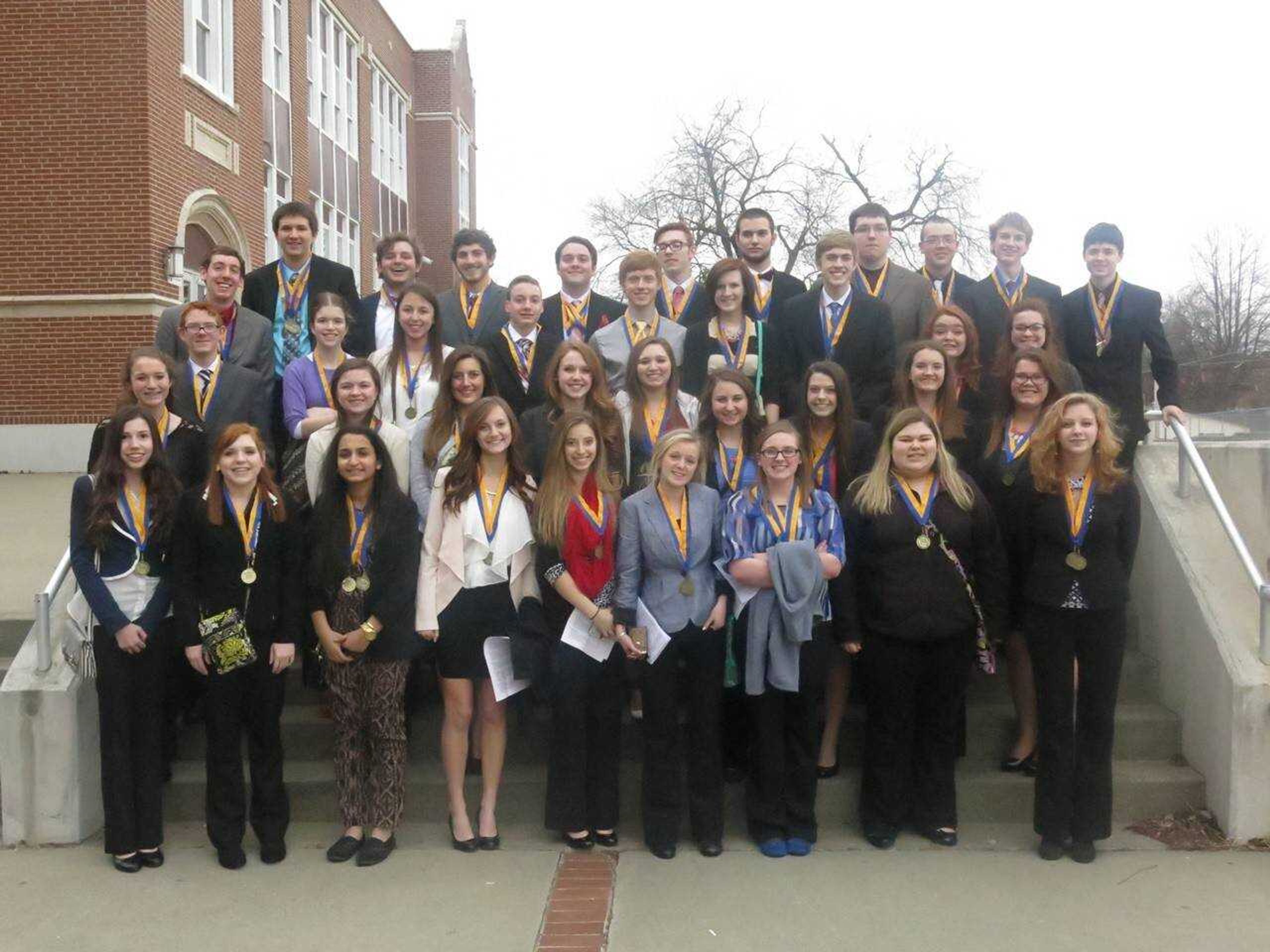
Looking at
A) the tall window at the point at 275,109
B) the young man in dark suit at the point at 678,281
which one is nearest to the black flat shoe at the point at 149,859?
the young man in dark suit at the point at 678,281

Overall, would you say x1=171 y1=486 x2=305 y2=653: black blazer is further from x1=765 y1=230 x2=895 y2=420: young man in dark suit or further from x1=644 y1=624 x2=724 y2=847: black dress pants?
x1=765 y1=230 x2=895 y2=420: young man in dark suit

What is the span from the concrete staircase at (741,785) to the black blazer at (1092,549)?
988 millimetres

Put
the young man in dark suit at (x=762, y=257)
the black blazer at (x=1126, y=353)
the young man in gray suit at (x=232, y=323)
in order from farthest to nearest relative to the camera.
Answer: the young man in dark suit at (x=762, y=257) → the black blazer at (x=1126, y=353) → the young man in gray suit at (x=232, y=323)

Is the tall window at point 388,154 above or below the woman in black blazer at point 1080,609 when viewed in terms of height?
above

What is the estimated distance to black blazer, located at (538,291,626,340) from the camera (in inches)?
265

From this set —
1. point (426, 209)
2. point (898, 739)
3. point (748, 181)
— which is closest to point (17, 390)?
point (898, 739)

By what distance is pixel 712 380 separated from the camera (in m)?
5.44

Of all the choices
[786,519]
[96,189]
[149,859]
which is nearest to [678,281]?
[786,519]

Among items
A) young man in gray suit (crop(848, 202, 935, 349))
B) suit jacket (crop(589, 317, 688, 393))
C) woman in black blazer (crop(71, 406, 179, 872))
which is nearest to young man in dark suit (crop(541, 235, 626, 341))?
suit jacket (crop(589, 317, 688, 393))

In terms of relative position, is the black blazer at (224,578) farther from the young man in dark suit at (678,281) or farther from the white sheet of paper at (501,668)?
the young man in dark suit at (678,281)

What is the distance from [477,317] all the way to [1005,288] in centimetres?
309

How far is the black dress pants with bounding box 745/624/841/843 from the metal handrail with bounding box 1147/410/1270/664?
77.1 inches

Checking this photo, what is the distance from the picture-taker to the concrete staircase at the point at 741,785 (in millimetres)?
5438

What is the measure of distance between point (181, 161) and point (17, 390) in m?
3.72
